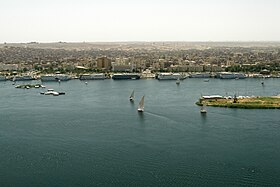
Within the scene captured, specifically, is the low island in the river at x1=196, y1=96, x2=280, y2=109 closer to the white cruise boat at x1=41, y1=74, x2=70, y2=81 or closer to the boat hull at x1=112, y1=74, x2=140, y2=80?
the boat hull at x1=112, y1=74, x2=140, y2=80

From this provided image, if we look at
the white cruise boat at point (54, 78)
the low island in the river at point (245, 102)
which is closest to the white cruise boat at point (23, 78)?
the white cruise boat at point (54, 78)

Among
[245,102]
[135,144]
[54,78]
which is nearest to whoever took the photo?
[135,144]

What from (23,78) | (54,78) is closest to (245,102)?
(54,78)

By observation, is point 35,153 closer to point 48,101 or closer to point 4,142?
point 4,142

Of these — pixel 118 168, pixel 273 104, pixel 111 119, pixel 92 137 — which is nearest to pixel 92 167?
pixel 118 168

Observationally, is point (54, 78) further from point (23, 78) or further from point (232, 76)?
point (232, 76)

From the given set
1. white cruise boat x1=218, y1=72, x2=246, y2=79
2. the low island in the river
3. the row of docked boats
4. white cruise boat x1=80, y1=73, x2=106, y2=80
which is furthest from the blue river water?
white cruise boat x1=218, y1=72, x2=246, y2=79
